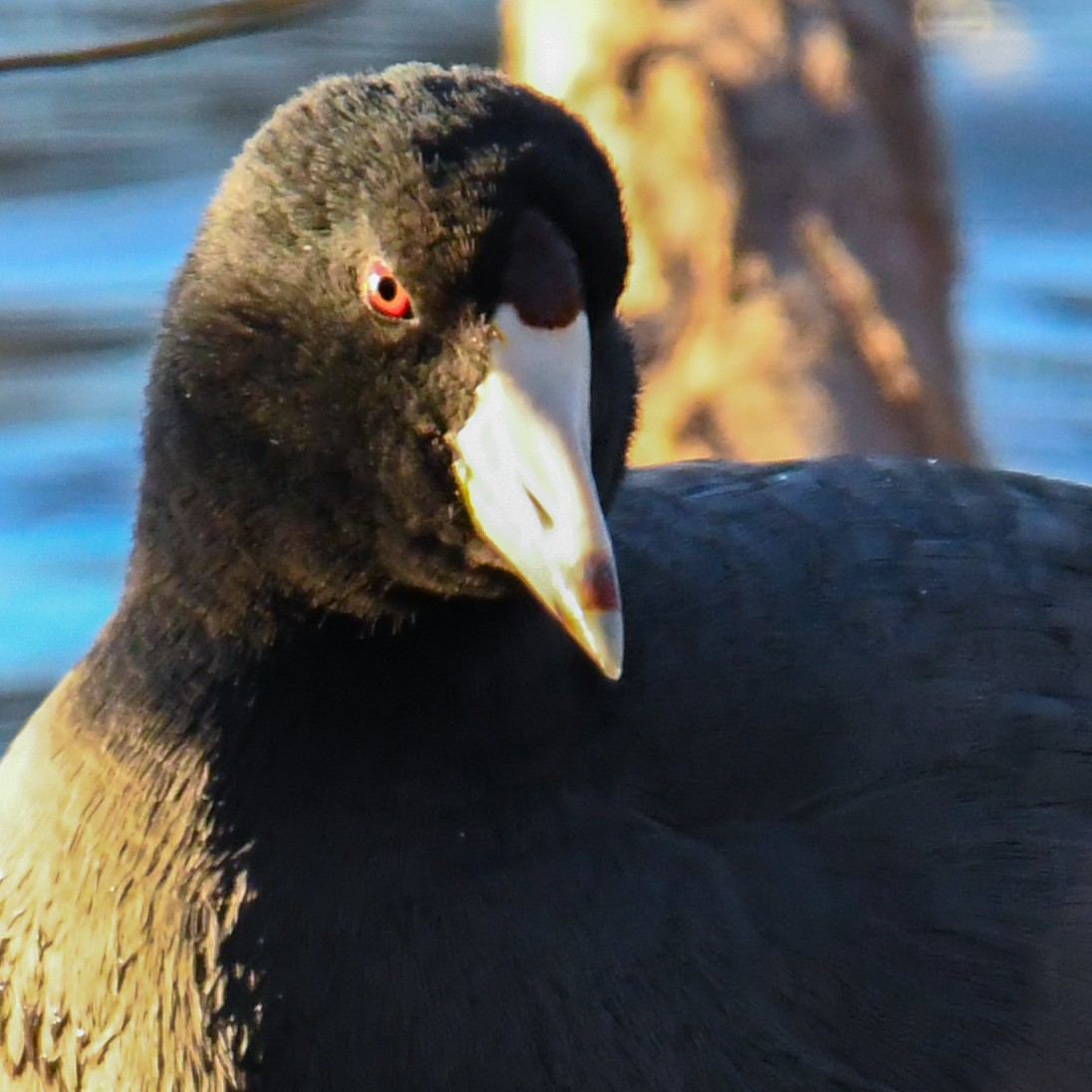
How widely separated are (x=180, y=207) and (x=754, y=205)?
3197 millimetres

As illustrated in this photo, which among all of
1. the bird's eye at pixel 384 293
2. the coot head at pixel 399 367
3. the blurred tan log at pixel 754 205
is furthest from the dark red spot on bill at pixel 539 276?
the blurred tan log at pixel 754 205

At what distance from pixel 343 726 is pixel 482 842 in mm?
212

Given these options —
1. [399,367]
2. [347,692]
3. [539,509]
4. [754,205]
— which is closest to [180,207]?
[754,205]

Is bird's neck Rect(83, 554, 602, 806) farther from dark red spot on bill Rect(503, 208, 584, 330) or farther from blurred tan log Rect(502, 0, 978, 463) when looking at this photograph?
blurred tan log Rect(502, 0, 978, 463)

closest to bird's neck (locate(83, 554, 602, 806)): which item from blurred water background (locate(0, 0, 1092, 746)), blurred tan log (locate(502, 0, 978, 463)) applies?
blurred tan log (locate(502, 0, 978, 463))

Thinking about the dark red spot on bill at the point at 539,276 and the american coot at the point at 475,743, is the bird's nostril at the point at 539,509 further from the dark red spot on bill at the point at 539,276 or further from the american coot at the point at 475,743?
the dark red spot on bill at the point at 539,276

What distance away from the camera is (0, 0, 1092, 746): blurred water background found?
22.9 ft

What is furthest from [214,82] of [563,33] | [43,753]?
[43,753]

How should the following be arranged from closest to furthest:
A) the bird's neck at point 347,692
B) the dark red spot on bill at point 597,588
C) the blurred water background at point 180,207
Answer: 1. the dark red spot on bill at point 597,588
2. the bird's neck at point 347,692
3. the blurred water background at point 180,207

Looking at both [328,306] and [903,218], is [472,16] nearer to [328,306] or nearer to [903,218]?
[903,218]

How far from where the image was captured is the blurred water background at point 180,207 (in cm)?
698

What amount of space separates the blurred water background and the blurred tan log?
1.64 m

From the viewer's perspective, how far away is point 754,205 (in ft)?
16.9

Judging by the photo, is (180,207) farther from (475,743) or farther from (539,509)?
(539,509)
